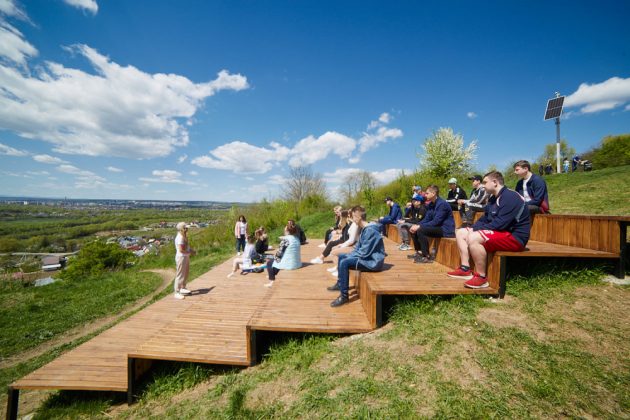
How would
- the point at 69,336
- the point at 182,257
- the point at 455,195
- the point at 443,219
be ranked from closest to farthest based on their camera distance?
1. the point at 443,219
2. the point at 182,257
3. the point at 455,195
4. the point at 69,336

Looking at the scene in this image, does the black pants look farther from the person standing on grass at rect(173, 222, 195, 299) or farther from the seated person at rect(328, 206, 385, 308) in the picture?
the person standing on grass at rect(173, 222, 195, 299)

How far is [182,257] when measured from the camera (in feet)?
18.4

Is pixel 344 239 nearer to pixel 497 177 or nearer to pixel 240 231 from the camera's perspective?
pixel 497 177

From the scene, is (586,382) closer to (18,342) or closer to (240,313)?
(240,313)

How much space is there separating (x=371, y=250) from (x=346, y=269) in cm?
51

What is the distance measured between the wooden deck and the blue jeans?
21 cm

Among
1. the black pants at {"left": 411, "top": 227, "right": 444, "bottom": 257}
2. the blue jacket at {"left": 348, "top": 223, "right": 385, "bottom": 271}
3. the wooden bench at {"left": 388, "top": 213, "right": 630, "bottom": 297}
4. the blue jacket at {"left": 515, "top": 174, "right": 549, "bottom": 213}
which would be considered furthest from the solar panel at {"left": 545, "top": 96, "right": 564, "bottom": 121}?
the blue jacket at {"left": 348, "top": 223, "right": 385, "bottom": 271}

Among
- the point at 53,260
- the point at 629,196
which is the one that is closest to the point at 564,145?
the point at 629,196

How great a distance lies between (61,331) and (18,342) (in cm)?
89

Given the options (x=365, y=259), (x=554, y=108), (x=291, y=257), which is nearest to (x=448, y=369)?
(x=365, y=259)

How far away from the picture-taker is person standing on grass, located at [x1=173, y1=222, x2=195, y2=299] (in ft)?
18.1

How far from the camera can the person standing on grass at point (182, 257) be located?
18.1ft

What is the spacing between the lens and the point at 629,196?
777cm

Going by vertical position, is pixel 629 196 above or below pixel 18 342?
above
